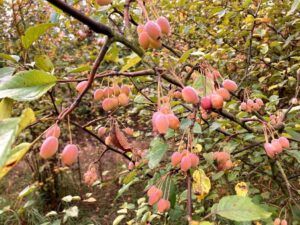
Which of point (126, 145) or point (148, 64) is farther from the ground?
point (148, 64)

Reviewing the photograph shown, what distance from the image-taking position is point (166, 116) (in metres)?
0.64

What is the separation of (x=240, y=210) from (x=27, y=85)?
0.37 metres

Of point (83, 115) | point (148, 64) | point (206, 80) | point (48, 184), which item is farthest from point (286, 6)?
point (83, 115)

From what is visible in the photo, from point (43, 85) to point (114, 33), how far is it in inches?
4.8

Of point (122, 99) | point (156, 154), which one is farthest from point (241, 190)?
point (122, 99)

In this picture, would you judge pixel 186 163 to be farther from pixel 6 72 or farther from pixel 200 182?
pixel 6 72

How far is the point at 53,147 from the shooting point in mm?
511

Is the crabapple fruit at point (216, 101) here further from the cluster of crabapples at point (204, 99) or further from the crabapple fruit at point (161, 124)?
the crabapple fruit at point (161, 124)

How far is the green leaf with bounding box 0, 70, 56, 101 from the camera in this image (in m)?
0.48

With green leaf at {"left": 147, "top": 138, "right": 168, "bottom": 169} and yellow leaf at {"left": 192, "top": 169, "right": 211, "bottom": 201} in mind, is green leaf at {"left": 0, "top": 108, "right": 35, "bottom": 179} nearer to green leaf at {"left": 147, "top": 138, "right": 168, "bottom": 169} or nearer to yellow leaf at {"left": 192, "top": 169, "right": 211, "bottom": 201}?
green leaf at {"left": 147, "top": 138, "right": 168, "bottom": 169}

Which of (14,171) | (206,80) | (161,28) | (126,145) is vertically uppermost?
(161,28)

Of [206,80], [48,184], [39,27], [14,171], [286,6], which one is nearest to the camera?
[39,27]

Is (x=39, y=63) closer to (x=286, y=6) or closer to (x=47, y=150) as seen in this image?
(x=47, y=150)

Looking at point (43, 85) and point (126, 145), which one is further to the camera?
point (126, 145)
